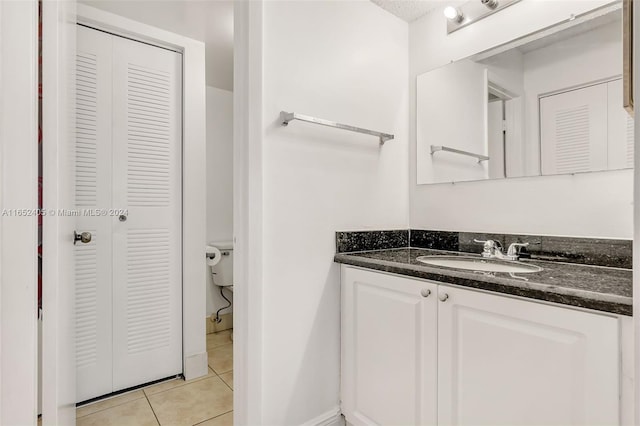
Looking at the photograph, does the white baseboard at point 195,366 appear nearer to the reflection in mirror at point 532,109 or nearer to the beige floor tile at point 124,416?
the beige floor tile at point 124,416

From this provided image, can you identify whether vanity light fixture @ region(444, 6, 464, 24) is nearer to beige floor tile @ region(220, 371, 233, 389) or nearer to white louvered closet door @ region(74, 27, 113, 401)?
white louvered closet door @ region(74, 27, 113, 401)

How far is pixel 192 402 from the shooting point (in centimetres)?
180

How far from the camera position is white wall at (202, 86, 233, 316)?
9.68ft

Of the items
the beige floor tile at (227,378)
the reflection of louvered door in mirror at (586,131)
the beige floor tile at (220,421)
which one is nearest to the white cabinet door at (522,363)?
the reflection of louvered door in mirror at (586,131)

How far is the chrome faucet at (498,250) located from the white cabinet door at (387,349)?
0.48m

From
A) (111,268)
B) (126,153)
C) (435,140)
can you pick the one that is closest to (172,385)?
(111,268)

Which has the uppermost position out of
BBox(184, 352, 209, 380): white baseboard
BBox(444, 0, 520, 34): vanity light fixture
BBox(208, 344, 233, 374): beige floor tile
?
BBox(444, 0, 520, 34): vanity light fixture

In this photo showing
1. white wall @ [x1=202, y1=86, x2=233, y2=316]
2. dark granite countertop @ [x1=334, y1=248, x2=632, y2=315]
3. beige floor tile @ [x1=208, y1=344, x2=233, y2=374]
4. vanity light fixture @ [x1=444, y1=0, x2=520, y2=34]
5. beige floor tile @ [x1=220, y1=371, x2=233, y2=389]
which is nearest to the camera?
dark granite countertop @ [x1=334, y1=248, x2=632, y2=315]

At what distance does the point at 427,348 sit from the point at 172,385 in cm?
159

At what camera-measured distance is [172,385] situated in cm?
197

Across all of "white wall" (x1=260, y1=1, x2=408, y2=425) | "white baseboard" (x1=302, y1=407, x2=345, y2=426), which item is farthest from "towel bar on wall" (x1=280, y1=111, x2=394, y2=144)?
"white baseboard" (x1=302, y1=407, x2=345, y2=426)

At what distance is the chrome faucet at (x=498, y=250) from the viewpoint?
1412 millimetres

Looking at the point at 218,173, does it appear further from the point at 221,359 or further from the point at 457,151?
the point at 457,151

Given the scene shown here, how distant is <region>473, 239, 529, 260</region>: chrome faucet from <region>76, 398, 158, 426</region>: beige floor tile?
5.83 feet
